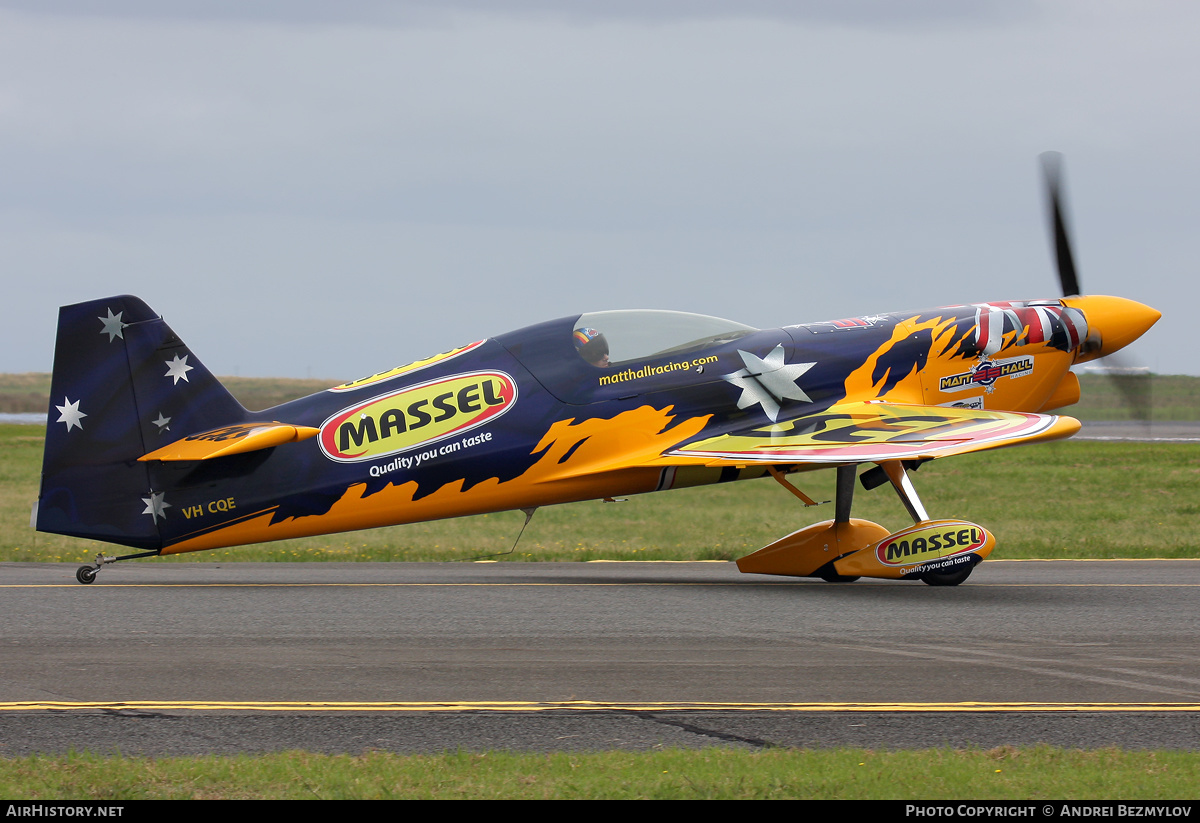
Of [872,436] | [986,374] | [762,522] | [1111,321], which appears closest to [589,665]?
[872,436]

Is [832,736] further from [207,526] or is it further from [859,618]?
[207,526]

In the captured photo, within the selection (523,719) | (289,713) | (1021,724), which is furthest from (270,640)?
(1021,724)

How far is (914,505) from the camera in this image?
532 inches

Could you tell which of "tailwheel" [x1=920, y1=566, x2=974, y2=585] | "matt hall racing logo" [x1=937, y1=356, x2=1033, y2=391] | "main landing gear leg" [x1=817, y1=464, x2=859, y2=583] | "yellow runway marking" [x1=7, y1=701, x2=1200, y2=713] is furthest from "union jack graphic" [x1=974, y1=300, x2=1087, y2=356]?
"yellow runway marking" [x1=7, y1=701, x2=1200, y2=713]

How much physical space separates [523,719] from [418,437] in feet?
22.7

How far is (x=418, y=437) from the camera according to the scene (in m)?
13.7

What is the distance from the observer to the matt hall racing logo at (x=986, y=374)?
49.0 feet

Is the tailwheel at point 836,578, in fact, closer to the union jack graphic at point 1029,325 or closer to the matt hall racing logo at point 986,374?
the matt hall racing logo at point 986,374

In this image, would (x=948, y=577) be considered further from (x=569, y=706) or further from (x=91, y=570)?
(x=91, y=570)

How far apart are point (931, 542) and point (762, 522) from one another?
9.96m

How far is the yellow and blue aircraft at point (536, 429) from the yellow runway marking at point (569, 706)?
530 centimetres

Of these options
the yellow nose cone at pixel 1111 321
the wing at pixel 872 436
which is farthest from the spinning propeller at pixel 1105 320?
the wing at pixel 872 436

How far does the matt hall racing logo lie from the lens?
1495cm
